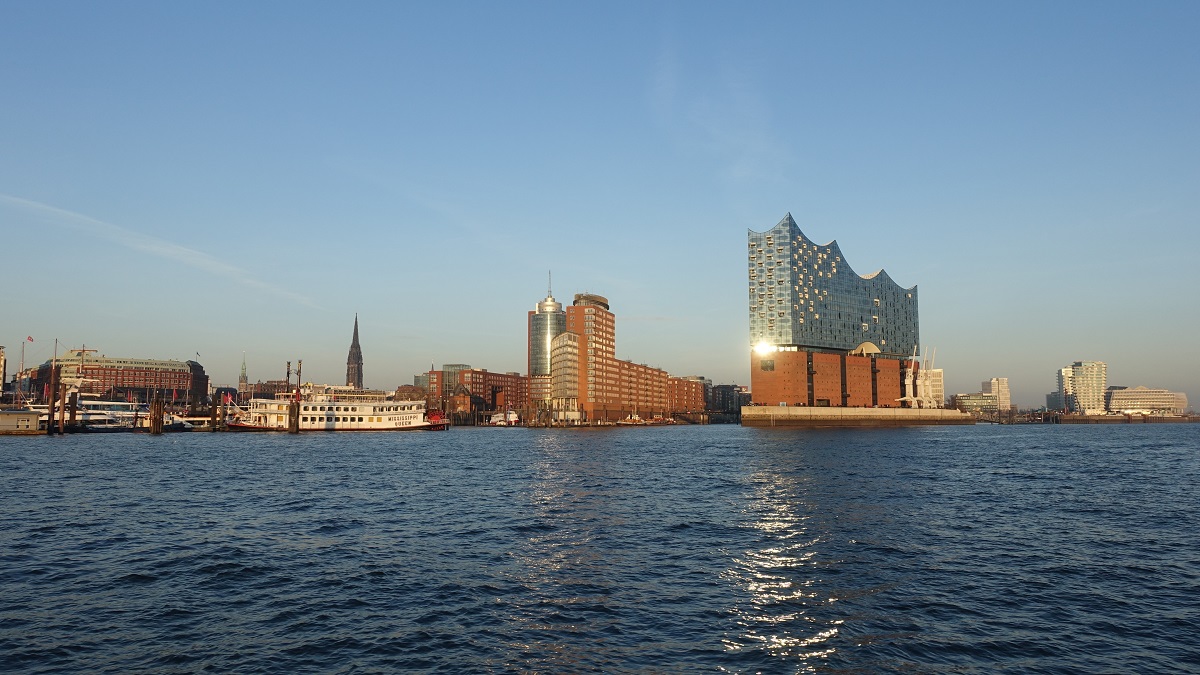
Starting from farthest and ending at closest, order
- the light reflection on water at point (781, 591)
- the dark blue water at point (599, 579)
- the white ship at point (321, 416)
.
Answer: the white ship at point (321, 416), the light reflection on water at point (781, 591), the dark blue water at point (599, 579)

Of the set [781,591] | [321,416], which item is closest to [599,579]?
[781,591]

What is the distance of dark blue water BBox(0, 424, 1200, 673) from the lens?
60.3 ft

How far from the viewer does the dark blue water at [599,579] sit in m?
18.4

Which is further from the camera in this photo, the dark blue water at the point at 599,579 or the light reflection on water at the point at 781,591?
the light reflection on water at the point at 781,591

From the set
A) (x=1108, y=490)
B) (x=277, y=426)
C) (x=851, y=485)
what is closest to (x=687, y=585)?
(x=851, y=485)

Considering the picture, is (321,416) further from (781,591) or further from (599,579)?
(781,591)

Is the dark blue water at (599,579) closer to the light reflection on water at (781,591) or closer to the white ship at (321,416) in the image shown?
the light reflection on water at (781,591)

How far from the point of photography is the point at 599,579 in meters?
25.8

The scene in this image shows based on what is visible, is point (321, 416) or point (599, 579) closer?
point (599, 579)

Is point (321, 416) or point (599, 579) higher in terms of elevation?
point (321, 416)

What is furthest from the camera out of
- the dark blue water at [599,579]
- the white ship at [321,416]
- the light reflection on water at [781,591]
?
the white ship at [321,416]

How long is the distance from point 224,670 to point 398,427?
170711 millimetres

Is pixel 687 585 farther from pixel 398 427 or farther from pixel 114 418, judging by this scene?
pixel 114 418

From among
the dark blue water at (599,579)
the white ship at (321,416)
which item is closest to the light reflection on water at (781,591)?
the dark blue water at (599,579)
